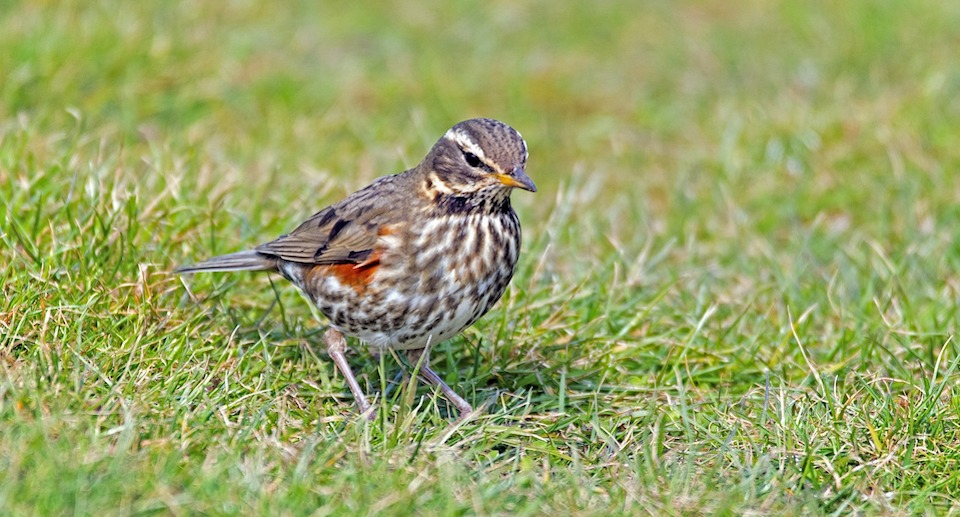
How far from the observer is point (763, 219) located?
901 centimetres

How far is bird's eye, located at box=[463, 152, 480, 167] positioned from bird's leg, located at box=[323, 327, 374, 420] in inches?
42.5

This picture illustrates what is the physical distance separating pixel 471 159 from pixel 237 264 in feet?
4.61

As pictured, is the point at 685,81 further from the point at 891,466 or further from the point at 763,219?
the point at 891,466

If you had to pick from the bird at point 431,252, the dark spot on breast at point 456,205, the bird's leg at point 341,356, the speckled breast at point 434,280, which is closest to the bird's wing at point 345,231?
the bird at point 431,252

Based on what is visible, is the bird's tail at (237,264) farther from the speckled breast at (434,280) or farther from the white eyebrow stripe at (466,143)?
the white eyebrow stripe at (466,143)

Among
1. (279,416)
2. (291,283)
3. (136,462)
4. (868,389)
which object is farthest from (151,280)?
(868,389)

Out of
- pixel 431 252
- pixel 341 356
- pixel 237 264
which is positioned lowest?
pixel 341 356

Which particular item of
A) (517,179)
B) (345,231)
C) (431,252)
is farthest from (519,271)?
(517,179)

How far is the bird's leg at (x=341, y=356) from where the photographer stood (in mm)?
5953

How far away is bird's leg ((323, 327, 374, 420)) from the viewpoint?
595 centimetres

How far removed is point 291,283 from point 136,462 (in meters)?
2.13

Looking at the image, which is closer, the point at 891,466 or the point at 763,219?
the point at 891,466

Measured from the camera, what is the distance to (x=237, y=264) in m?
6.37

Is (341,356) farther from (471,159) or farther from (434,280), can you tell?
(471,159)
